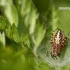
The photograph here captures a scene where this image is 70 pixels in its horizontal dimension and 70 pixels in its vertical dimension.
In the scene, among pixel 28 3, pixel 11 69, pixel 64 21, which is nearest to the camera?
pixel 11 69

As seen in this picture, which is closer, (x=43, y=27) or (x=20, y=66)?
(x=20, y=66)

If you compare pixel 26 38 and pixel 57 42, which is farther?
pixel 57 42

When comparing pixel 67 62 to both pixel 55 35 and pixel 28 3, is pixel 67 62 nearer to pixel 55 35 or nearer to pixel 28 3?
pixel 55 35

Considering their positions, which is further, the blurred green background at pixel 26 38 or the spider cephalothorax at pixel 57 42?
the spider cephalothorax at pixel 57 42

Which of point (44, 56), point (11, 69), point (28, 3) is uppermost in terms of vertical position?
point (28, 3)

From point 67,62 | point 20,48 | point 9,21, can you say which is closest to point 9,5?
point 9,21

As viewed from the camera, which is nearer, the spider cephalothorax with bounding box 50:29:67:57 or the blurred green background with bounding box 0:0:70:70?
the blurred green background with bounding box 0:0:70:70

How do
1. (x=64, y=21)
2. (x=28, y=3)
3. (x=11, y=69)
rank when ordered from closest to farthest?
(x=11, y=69) < (x=28, y=3) < (x=64, y=21)

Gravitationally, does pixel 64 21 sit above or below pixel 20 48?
above
